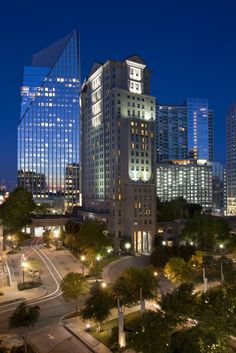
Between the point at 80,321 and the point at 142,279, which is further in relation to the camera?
the point at 142,279

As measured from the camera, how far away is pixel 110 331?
3659 cm

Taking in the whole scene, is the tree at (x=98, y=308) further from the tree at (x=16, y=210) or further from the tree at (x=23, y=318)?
the tree at (x=16, y=210)

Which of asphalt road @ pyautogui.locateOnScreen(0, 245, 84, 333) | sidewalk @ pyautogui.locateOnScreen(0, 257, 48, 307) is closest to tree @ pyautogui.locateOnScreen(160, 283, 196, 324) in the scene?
asphalt road @ pyautogui.locateOnScreen(0, 245, 84, 333)

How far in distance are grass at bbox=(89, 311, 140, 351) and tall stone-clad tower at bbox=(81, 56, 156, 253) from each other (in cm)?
4986

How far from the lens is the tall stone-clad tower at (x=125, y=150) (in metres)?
92.0

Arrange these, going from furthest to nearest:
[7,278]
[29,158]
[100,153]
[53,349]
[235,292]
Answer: [29,158] < [100,153] < [7,278] < [235,292] < [53,349]

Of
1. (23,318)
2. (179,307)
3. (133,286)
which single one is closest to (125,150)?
(133,286)

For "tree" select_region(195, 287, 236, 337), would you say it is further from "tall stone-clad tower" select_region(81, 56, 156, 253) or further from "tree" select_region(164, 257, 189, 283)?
"tall stone-clad tower" select_region(81, 56, 156, 253)

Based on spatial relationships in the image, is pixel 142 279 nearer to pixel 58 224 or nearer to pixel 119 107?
pixel 119 107

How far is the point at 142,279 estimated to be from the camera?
42.8 m

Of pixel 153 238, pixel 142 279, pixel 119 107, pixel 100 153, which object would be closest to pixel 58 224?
pixel 100 153

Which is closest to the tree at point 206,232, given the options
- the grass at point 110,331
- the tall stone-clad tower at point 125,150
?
the tall stone-clad tower at point 125,150

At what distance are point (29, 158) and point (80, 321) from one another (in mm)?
168945

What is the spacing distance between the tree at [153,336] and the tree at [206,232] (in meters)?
58.2
